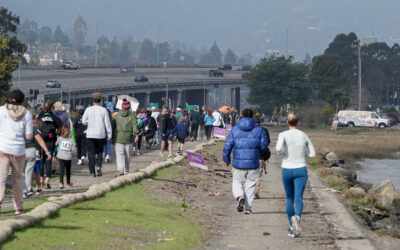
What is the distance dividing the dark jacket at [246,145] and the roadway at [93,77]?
3648 inches

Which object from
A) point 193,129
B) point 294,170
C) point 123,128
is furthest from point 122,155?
point 193,129

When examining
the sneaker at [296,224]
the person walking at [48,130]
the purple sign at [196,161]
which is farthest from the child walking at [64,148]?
the sneaker at [296,224]

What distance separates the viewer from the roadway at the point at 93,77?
121m

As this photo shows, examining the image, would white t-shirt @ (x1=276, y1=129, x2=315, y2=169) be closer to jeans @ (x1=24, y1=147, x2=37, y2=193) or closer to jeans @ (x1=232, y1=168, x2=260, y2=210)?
jeans @ (x1=232, y1=168, x2=260, y2=210)

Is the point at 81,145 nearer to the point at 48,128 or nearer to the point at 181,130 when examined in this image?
the point at 181,130

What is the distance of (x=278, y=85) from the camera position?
382ft

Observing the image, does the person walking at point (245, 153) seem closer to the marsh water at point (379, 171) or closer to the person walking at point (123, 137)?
the person walking at point (123, 137)

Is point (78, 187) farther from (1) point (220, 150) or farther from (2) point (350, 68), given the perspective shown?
(2) point (350, 68)

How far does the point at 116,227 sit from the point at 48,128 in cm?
533

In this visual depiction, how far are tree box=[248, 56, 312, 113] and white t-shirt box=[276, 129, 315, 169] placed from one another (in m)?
103

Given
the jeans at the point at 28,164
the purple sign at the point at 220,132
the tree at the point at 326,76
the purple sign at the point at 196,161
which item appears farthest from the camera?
the tree at the point at 326,76

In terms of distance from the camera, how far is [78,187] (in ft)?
55.7

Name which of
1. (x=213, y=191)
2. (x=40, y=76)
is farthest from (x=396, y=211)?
(x=40, y=76)

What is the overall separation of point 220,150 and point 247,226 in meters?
21.7
